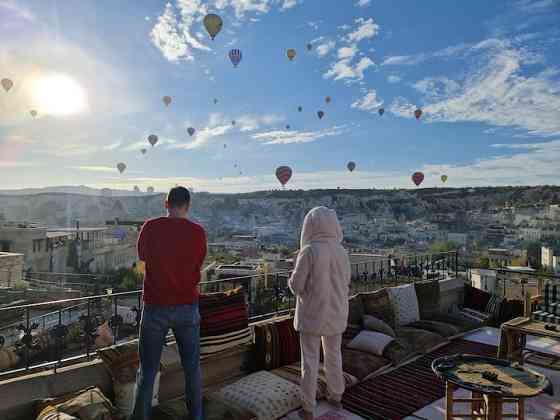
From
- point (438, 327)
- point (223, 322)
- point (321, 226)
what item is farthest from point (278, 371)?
point (438, 327)

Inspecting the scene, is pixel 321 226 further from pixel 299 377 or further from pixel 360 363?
pixel 360 363

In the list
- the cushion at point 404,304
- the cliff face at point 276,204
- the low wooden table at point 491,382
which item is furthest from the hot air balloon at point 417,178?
the low wooden table at point 491,382


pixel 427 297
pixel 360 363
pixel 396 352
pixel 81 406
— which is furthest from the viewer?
pixel 427 297

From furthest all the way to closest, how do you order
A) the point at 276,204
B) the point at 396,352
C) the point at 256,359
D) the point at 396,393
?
the point at 276,204 → the point at 396,352 → the point at 256,359 → the point at 396,393

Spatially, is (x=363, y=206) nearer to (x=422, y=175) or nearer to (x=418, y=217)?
(x=418, y=217)

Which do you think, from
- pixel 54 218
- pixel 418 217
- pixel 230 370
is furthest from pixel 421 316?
pixel 54 218

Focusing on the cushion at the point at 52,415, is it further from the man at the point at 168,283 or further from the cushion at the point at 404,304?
the cushion at the point at 404,304
